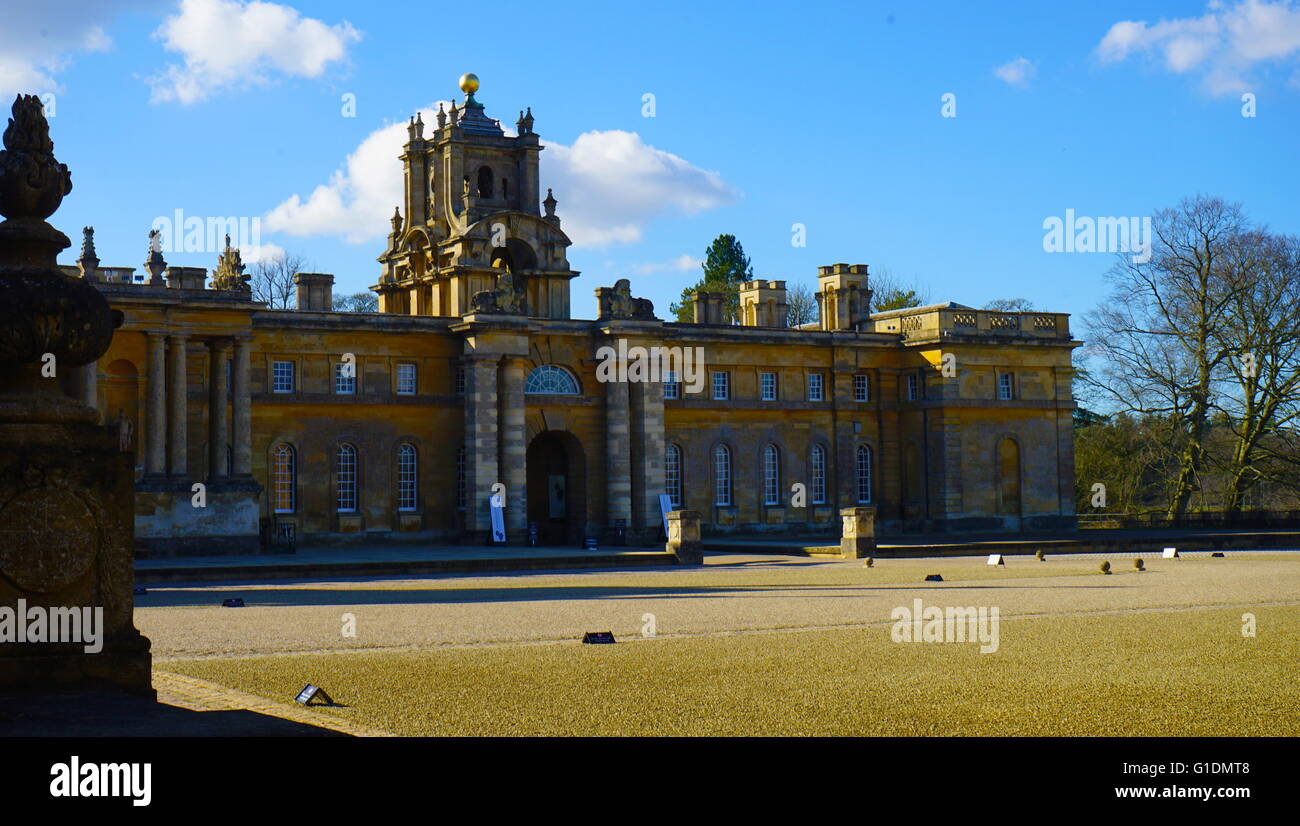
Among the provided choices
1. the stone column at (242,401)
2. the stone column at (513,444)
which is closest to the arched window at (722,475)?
the stone column at (513,444)

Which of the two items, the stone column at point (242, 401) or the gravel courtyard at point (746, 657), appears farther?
the stone column at point (242, 401)

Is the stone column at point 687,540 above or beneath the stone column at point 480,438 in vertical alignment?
beneath

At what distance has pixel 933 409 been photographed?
58.2 m

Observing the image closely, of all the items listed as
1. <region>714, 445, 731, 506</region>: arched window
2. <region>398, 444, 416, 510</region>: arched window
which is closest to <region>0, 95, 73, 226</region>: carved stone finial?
<region>398, 444, 416, 510</region>: arched window

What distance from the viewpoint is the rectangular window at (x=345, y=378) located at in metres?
50.1

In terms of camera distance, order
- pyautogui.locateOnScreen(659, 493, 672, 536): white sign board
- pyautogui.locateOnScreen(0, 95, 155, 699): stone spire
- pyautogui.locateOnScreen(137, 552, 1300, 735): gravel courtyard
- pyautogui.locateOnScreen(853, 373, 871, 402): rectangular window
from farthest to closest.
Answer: pyautogui.locateOnScreen(853, 373, 871, 402): rectangular window → pyautogui.locateOnScreen(659, 493, 672, 536): white sign board → pyautogui.locateOnScreen(137, 552, 1300, 735): gravel courtyard → pyautogui.locateOnScreen(0, 95, 155, 699): stone spire

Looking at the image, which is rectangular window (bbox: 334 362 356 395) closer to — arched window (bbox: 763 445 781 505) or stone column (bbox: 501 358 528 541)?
stone column (bbox: 501 358 528 541)

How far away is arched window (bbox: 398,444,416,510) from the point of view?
5097 centimetres

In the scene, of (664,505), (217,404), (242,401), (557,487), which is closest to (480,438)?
(557,487)

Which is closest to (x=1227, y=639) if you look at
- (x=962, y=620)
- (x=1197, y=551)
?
(x=962, y=620)

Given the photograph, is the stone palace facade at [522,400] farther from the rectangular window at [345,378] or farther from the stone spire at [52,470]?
the stone spire at [52,470]

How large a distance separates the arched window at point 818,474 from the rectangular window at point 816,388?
72.3 inches

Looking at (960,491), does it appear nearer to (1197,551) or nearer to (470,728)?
(1197,551)

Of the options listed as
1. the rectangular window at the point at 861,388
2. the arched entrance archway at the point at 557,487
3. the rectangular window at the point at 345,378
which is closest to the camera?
the rectangular window at the point at 345,378
